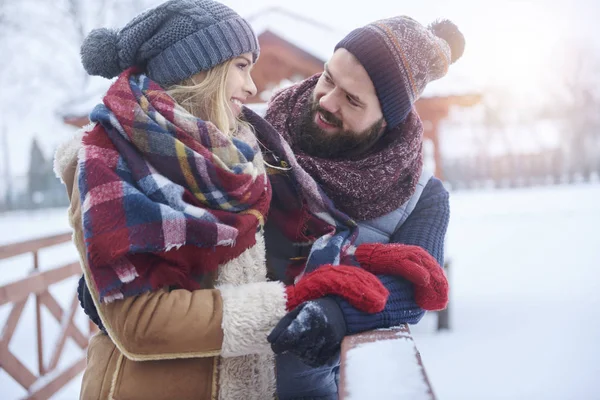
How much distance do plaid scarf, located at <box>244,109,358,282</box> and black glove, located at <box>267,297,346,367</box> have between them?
304 millimetres

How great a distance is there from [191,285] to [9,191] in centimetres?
2411

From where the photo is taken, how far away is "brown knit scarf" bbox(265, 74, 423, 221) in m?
1.41

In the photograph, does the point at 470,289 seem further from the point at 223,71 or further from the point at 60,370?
the point at 223,71

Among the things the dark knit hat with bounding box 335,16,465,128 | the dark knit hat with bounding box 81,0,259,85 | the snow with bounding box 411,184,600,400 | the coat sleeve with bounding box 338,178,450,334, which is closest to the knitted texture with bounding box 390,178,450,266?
the coat sleeve with bounding box 338,178,450,334

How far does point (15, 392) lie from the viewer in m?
3.46

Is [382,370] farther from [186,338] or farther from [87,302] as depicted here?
[87,302]

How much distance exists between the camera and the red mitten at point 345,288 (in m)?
Result: 1.00

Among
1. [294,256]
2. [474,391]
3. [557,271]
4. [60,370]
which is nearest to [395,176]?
[294,256]

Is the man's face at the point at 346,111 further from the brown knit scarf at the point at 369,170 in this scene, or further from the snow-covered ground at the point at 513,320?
the snow-covered ground at the point at 513,320

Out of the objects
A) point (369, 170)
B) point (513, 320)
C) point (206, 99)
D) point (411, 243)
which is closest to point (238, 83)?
point (206, 99)

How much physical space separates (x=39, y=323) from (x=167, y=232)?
300 centimetres

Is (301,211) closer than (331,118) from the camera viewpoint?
Yes

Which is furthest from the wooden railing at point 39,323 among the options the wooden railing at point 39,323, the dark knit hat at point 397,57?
the dark knit hat at point 397,57

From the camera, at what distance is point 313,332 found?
960 millimetres
